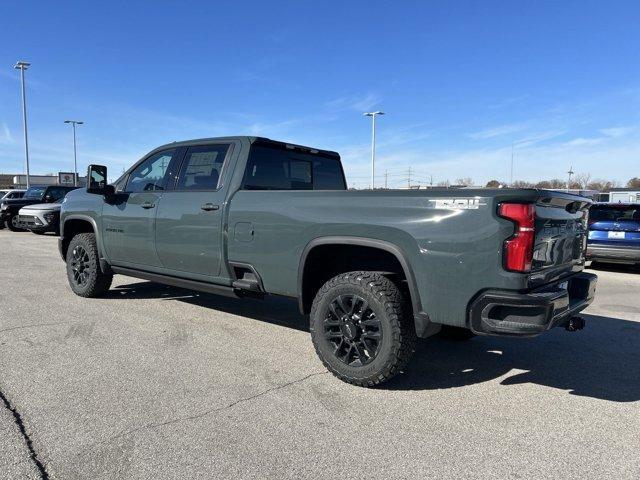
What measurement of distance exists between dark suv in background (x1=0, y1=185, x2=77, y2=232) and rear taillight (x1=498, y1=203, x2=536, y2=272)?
19799 mm

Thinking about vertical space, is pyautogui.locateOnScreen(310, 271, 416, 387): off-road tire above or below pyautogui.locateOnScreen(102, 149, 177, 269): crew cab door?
below

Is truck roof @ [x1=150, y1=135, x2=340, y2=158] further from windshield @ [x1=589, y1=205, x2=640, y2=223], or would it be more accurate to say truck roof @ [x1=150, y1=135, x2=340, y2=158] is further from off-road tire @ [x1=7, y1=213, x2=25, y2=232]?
off-road tire @ [x1=7, y1=213, x2=25, y2=232]

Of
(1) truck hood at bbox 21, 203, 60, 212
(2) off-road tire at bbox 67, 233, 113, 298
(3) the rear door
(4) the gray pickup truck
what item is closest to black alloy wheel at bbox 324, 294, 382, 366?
(4) the gray pickup truck

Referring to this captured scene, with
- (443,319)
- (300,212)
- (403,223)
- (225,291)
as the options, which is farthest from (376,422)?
(225,291)

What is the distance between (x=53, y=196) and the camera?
19781 mm

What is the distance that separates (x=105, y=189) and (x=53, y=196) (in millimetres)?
16039

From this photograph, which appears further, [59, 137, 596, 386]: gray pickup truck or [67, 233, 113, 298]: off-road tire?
[67, 233, 113, 298]: off-road tire

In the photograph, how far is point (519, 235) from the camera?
10.3 feet

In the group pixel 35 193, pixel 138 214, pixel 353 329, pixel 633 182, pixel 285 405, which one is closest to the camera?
pixel 285 405

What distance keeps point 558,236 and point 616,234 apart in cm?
773

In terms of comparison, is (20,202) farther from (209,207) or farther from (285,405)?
(285,405)

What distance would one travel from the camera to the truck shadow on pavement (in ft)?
13.0

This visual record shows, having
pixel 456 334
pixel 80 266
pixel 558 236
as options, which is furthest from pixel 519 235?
pixel 80 266

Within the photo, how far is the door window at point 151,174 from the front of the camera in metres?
Answer: 5.55
